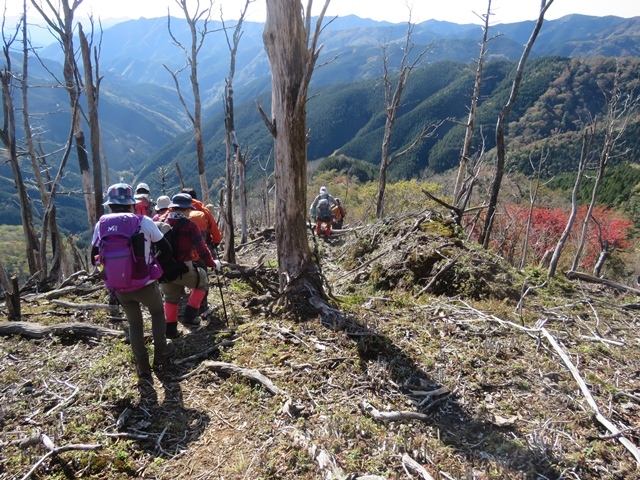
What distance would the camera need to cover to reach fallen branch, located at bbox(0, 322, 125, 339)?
15.5 feet

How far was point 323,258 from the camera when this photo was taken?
992 cm

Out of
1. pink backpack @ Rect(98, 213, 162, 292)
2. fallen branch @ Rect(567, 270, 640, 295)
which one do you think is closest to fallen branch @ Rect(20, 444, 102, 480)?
pink backpack @ Rect(98, 213, 162, 292)

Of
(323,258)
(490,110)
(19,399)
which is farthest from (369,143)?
(19,399)

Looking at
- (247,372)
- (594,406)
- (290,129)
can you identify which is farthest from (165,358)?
(594,406)

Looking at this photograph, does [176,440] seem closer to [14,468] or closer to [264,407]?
[264,407]

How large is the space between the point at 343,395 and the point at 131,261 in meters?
2.40

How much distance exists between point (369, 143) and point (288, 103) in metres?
114

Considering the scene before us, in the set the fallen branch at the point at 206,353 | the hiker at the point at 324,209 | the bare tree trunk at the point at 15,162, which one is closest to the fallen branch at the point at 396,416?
the fallen branch at the point at 206,353

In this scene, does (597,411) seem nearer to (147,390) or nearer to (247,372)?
(247,372)

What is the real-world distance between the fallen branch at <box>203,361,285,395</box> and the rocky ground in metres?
0.02

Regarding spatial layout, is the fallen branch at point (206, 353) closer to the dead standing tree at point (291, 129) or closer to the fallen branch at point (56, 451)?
the dead standing tree at point (291, 129)

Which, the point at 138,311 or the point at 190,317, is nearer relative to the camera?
the point at 138,311

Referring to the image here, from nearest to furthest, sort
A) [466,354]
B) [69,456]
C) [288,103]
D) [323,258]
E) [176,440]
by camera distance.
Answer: [69,456], [176,440], [466,354], [288,103], [323,258]

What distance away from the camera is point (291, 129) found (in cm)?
452
